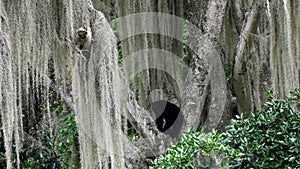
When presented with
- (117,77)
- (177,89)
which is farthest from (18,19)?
(177,89)

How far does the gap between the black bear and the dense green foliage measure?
153cm

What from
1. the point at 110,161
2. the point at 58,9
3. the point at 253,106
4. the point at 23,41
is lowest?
the point at 110,161

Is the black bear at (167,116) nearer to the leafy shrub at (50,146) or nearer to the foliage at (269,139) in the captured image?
the leafy shrub at (50,146)

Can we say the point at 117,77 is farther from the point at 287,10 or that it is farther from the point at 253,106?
the point at 253,106

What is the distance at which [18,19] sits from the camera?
2895mm

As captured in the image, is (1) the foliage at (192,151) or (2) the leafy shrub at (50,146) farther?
(2) the leafy shrub at (50,146)

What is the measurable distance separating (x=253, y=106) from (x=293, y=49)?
1262 mm

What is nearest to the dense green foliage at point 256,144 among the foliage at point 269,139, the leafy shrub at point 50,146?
the foliage at point 269,139

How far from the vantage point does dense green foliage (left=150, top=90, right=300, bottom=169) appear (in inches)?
112

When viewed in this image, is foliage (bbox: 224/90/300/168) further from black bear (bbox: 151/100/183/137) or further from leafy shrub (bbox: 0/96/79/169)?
leafy shrub (bbox: 0/96/79/169)

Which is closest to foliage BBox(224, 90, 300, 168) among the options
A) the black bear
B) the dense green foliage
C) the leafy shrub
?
the dense green foliage

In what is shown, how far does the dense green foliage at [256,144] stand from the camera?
2.85 meters

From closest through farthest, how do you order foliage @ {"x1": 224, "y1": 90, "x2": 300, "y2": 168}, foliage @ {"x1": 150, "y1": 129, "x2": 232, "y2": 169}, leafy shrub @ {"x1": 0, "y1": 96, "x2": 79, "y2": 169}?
foliage @ {"x1": 224, "y1": 90, "x2": 300, "y2": 168}
foliage @ {"x1": 150, "y1": 129, "x2": 232, "y2": 169}
leafy shrub @ {"x1": 0, "y1": 96, "x2": 79, "y2": 169}

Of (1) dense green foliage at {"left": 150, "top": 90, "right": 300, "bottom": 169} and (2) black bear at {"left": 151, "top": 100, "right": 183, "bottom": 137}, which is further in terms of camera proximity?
(2) black bear at {"left": 151, "top": 100, "right": 183, "bottom": 137}
